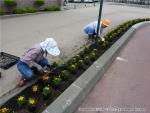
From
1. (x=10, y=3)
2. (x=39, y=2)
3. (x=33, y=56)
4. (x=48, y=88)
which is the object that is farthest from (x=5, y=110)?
(x=39, y=2)

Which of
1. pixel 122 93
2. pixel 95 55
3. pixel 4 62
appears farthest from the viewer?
pixel 95 55

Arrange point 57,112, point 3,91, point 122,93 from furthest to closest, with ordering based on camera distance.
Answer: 1. point 122,93
2. point 3,91
3. point 57,112

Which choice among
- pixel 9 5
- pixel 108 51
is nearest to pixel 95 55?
pixel 108 51

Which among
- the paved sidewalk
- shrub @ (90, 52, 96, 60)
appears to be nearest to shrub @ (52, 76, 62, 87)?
the paved sidewalk

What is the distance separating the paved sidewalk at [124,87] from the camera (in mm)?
4195

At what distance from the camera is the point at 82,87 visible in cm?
441

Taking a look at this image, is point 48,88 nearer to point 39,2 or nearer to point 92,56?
point 92,56

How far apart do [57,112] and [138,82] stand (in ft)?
8.03

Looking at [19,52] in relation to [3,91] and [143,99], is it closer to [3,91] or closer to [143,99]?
[3,91]

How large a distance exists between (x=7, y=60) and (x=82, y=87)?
7.58ft

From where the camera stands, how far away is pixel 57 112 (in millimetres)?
3480

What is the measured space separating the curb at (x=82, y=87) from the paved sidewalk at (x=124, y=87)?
11 cm

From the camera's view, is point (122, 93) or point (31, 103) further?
point (122, 93)

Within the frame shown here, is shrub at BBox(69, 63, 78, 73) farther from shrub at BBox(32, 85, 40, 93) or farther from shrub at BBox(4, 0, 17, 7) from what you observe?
shrub at BBox(4, 0, 17, 7)
